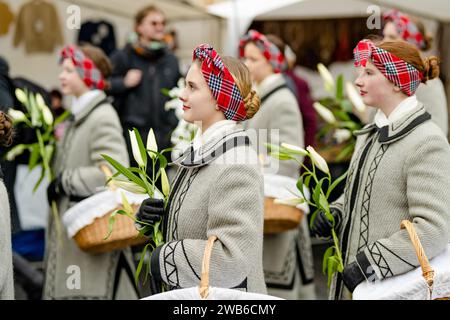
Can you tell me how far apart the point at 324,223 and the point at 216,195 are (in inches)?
27.9

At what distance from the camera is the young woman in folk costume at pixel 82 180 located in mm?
4844

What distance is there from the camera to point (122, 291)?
16.4ft

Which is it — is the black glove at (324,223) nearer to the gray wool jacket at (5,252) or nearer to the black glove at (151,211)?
the black glove at (151,211)

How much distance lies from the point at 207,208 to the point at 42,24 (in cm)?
534

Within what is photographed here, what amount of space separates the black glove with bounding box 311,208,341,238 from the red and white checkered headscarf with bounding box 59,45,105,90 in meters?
2.04

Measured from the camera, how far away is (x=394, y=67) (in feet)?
10.9

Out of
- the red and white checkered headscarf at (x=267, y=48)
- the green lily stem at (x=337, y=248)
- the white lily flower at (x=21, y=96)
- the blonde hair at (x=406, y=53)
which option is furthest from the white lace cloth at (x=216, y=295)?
the red and white checkered headscarf at (x=267, y=48)

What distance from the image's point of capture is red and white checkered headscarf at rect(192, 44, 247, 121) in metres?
3.13

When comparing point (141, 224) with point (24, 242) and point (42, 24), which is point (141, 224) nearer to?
point (24, 242)

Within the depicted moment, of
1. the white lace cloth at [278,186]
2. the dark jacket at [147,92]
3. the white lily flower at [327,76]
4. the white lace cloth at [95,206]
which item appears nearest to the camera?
the white lace cloth at [95,206]
